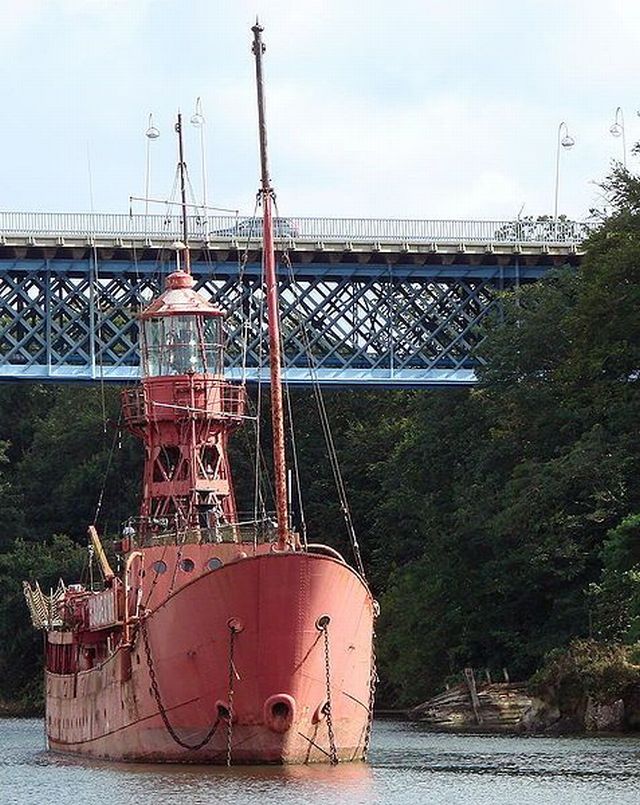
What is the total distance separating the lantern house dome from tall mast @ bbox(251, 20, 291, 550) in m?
9.29

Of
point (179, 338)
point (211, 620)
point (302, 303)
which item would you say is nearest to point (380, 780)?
point (211, 620)

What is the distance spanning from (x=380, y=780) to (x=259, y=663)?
360cm

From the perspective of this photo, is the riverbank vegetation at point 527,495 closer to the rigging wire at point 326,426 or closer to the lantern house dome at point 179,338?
→ the rigging wire at point 326,426

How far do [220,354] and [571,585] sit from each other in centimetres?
2274

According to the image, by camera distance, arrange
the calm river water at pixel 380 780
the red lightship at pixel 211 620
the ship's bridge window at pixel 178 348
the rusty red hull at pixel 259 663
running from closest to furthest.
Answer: the calm river water at pixel 380 780 → the rusty red hull at pixel 259 663 → the red lightship at pixel 211 620 → the ship's bridge window at pixel 178 348

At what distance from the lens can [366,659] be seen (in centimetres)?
5338

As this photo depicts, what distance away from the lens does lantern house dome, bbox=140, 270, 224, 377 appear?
63344mm

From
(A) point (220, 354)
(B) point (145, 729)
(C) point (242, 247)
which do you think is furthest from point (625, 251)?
(B) point (145, 729)

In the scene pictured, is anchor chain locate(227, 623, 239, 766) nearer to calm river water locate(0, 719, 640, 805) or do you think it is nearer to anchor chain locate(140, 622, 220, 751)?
anchor chain locate(140, 622, 220, 751)

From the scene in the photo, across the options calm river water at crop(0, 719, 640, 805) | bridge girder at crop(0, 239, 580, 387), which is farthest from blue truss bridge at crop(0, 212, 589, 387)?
calm river water at crop(0, 719, 640, 805)

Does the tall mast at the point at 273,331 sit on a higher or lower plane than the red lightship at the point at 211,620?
higher

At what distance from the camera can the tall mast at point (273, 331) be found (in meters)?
52.2

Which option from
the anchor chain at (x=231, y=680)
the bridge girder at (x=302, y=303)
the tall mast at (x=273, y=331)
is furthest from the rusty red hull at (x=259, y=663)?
the bridge girder at (x=302, y=303)

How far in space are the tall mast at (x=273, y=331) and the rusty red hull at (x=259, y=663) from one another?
206 cm
